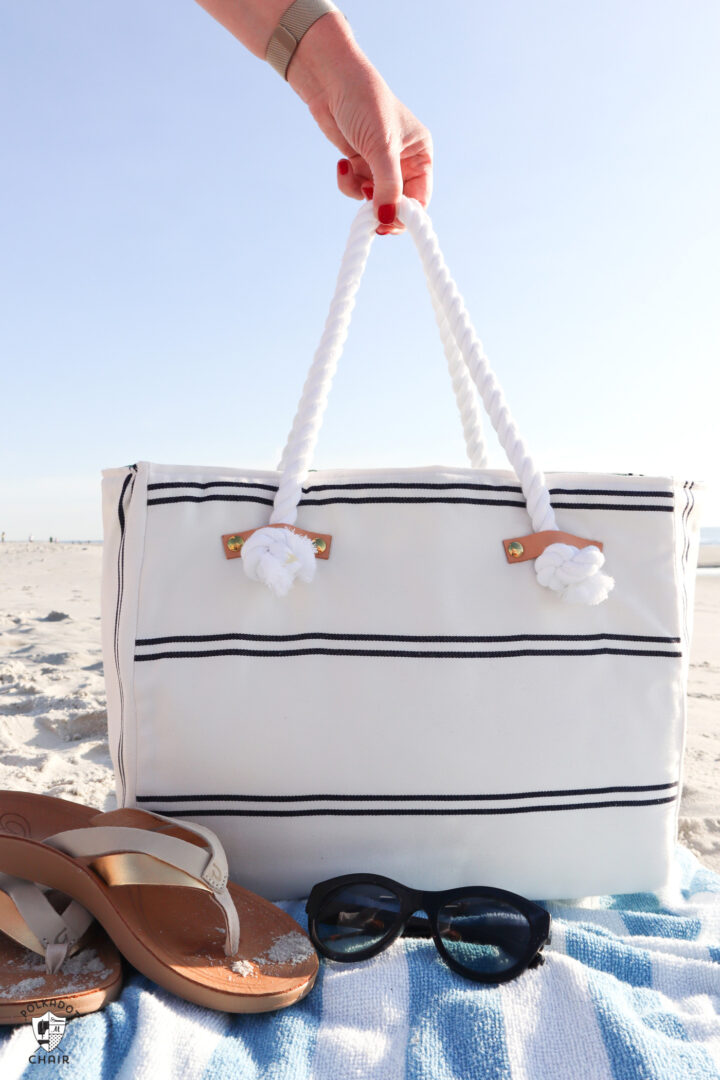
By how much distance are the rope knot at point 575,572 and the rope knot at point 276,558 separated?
15.7 inches

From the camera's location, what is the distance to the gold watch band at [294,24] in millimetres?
1315

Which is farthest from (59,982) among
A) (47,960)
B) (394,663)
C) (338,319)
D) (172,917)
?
(338,319)

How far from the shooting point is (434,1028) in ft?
2.86

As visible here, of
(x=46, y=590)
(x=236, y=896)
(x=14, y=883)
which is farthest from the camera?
(x=46, y=590)

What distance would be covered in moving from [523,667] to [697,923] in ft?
1.71

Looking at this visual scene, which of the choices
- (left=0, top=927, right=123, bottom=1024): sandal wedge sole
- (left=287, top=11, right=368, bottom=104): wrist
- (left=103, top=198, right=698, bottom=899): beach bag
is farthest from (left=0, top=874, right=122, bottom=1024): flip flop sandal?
(left=287, top=11, right=368, bottom=104): wrist

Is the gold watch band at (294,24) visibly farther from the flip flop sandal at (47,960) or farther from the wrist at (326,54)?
the flip flop sandal at (47,960)

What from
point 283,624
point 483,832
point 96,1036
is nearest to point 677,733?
point 483,832

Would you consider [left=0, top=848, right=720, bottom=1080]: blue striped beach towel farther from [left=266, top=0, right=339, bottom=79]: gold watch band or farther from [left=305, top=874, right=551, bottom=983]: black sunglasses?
[left=266, top=0, right=339, bottom=79]: gold watch band

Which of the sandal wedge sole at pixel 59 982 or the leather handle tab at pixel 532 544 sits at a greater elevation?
the leather handle tab at pixel 532 544

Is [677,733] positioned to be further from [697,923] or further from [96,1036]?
[96,1036]

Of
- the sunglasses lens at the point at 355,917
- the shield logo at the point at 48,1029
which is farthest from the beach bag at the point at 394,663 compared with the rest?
the shield logo at the point at 48,1029

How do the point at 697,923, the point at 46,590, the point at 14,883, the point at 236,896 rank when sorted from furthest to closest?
the point at 46,590 → the point at 697,923 → the point at 236,896 → the point at 14,883

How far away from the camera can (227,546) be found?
1159 mm
